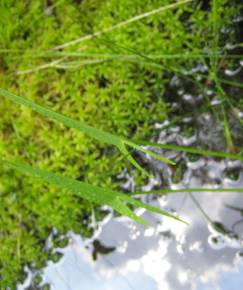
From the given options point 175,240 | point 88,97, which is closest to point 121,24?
point 88,97

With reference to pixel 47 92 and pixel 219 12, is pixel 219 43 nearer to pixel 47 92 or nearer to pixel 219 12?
pixel 219 12

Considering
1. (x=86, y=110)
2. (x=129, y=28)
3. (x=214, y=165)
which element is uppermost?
(x=129, y=28)

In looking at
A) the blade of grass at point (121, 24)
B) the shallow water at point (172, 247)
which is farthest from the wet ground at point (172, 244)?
the blade of grass at point (121, 24)

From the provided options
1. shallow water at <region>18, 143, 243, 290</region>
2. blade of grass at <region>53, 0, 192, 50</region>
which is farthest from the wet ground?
blade of grass at <region>53, 0, 192, 50</region>

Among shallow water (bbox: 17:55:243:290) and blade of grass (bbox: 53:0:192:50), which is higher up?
blade of grass (bbox: 53:0:192:50)

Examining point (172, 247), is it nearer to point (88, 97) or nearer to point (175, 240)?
point (175, 240)

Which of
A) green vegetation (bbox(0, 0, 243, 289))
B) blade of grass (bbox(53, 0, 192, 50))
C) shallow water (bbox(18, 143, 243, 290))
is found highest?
blade of grass (bbox(53, 0, 192, 50))

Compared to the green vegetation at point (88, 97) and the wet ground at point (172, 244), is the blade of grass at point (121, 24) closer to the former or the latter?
the green vegetation at point (88, 97)

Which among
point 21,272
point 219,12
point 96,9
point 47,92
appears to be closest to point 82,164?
point 47,92

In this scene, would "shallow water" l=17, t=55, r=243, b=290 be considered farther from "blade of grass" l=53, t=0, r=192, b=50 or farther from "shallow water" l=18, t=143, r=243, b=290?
"blade of grass" l=53, t=0, r=192, b=50
